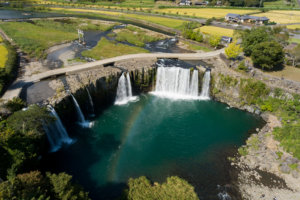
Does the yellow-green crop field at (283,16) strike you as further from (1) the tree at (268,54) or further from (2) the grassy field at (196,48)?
(1) the tree at (268,54)

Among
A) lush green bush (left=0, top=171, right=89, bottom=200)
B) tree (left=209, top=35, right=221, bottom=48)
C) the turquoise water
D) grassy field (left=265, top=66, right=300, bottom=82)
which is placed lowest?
the turquoise water

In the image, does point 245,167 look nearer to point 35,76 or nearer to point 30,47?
point 35,76

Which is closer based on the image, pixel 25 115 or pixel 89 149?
pixel 25 115

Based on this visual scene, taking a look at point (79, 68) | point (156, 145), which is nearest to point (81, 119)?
point (79, 68)

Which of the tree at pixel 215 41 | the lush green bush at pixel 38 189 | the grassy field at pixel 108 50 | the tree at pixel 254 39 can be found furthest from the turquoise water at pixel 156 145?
the tree at pixel 215 41

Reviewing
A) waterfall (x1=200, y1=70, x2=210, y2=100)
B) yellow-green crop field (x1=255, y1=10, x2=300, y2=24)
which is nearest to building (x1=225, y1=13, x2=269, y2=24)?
yellow-green crop field (x1=255, y1=10, x2=300, y2=24)

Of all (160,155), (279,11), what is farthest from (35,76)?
(279,11)

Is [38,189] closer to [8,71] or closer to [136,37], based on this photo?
[8,71]

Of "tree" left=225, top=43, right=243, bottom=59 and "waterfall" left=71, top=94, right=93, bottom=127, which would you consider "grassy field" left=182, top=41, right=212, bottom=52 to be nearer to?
"tree" left=225, top=43, right=243, bottom=59
